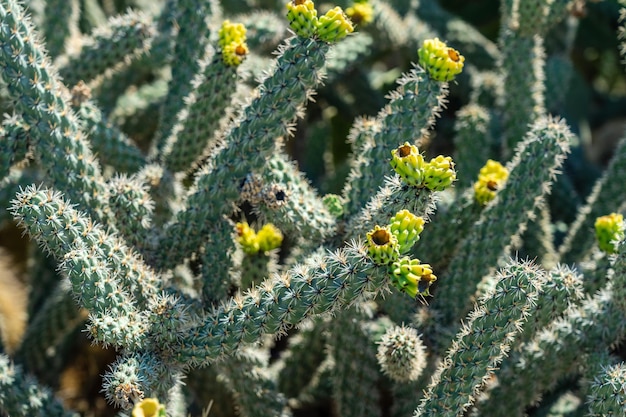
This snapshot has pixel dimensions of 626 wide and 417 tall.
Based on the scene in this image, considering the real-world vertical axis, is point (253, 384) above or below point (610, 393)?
below

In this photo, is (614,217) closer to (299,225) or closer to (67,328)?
(299,225)

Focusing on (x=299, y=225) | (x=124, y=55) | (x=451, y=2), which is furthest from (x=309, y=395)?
(x=451, y=2)

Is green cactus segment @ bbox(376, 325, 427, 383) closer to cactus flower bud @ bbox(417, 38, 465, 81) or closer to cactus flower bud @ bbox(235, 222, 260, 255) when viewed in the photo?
Answer: cactus flower bud @ bbox(235, 222, 260, 255)

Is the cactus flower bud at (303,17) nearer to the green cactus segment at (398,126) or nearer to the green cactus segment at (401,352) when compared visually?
the green cactus segment at (398,126)

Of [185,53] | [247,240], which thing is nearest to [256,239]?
[247,240]

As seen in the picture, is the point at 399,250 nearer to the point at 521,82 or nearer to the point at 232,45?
the point at 232,45

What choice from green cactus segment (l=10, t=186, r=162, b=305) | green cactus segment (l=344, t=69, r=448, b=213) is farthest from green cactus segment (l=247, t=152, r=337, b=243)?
green cactus segment (l=10, t=186, r=162, b=305)
